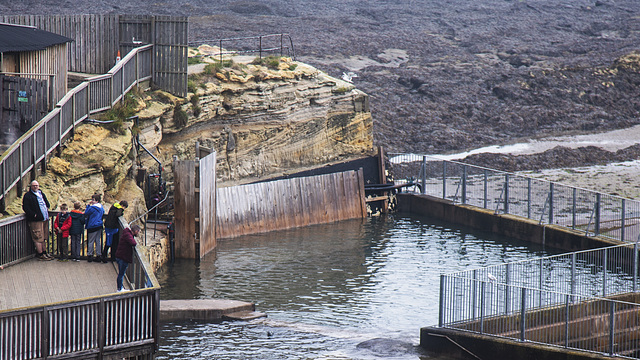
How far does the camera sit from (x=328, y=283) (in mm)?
30016

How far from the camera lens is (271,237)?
122ft

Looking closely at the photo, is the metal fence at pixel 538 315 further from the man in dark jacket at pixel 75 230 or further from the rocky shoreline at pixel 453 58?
the rocky shoreline at pixel 453 58

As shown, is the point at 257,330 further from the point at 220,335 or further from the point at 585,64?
the point at 585,64

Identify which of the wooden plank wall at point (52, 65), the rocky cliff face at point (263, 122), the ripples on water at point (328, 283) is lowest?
the ripples on water at point (328, 283)

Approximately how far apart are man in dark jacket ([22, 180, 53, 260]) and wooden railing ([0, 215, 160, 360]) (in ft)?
12.5

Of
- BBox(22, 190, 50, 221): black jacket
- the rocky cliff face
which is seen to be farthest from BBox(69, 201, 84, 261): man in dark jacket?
the rocky cliff face

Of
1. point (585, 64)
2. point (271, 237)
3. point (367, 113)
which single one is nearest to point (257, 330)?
point (271, 237)

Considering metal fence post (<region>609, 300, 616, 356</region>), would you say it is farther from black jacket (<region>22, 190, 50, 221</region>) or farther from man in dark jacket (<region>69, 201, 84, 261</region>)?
black jacket (<region>22, 190, 50, 221</region>)

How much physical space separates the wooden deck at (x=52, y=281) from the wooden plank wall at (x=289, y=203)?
14865 millimetres

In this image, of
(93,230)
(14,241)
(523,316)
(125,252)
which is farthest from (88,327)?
(523,316)

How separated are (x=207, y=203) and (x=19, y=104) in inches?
312

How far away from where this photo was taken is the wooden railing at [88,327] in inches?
620

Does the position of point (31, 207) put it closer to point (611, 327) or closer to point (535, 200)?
point (611, 327)

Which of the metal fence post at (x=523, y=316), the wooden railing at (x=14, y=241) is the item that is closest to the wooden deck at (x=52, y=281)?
the wooden railing at (x=14, y=241)
